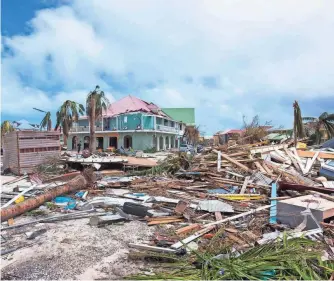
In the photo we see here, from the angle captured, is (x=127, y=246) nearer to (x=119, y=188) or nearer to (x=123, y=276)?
(x=123, y=276)

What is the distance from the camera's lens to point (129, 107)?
140ft

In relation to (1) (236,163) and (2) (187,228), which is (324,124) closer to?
(1) (236,163)

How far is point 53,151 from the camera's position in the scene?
608 inches

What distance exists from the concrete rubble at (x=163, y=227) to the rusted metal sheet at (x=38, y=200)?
27 mm

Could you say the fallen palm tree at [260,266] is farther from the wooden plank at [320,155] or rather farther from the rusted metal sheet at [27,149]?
the rusted metal sheet at [27,149]

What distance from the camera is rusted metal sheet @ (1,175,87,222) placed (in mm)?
6230

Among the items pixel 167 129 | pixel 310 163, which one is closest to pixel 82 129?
pixel 167 129

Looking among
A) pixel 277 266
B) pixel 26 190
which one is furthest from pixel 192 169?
pixel 277 266

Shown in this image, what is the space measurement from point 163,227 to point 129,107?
37966mm

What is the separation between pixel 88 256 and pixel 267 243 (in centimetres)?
278

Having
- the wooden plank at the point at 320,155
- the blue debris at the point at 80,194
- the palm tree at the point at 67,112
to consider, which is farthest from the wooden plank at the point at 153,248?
the palm tree at the point at 67,112

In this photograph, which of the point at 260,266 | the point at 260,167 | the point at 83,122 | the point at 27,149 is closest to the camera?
the point at 260,266

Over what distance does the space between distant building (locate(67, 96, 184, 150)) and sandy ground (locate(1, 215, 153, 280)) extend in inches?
1357

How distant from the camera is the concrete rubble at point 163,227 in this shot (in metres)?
3.96
